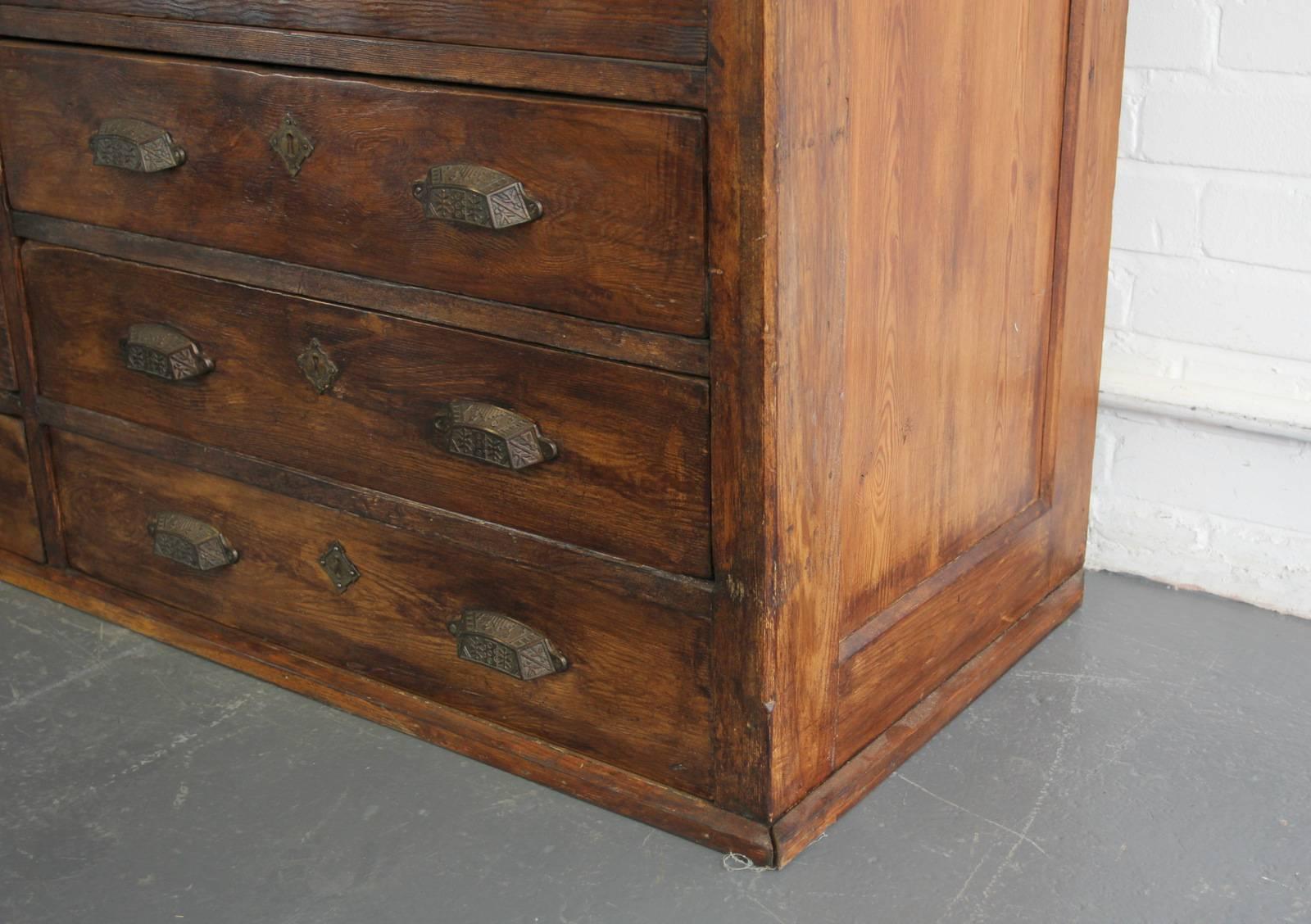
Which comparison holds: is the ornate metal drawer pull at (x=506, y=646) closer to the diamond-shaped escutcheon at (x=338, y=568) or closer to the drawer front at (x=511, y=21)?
the diamond-shaped escutcheon at (x=338, y=568)

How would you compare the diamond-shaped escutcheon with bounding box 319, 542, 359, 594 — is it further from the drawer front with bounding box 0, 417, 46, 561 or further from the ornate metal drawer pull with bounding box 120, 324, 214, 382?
the drawer front with bounding box 0, 417, 46, 561

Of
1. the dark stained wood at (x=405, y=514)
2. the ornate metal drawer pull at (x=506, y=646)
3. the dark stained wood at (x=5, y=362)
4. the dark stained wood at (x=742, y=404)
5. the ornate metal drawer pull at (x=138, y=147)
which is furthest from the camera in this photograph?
the dark stained wood at (x=5, y=362)

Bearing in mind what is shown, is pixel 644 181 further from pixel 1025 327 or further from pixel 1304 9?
pixel 1304 9

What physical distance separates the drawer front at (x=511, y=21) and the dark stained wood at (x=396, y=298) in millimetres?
261

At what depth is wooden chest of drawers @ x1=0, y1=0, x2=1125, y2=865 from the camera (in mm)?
1466

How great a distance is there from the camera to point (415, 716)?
1851mm

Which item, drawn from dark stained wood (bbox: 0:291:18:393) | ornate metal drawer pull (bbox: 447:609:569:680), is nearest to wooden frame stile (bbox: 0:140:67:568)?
dark stained wood (bbox: 0:291:18:393)

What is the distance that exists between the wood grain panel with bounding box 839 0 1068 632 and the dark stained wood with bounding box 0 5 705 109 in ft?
0.67

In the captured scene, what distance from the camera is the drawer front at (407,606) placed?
1645mm

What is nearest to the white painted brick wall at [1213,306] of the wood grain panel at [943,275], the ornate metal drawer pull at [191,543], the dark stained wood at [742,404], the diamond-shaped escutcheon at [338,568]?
the wood grain panel at [943,275]

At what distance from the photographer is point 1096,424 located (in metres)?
2.17

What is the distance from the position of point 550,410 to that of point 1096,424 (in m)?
0.92

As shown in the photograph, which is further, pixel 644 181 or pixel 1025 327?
pixel 1025 327

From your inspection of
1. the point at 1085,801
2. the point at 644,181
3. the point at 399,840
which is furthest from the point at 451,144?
the point at 1085,801
